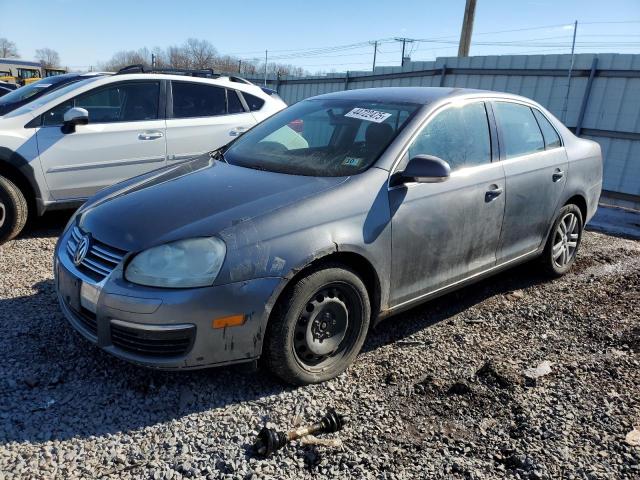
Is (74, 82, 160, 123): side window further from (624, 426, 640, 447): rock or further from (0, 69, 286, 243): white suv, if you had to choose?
(624, 426, 640, 447): rock

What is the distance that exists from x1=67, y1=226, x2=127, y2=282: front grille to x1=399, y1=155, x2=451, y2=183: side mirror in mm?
1658

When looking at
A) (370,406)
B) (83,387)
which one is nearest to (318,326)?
(370,406)

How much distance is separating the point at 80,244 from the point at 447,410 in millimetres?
2204

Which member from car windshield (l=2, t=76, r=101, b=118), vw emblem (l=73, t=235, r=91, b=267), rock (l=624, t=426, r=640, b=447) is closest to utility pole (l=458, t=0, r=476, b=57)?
car windshield (l=2, t=76, r=101, b=118)

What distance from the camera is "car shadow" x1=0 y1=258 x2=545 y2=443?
8.39 feet

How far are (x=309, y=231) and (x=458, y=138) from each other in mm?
1527

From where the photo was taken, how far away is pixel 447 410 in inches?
112

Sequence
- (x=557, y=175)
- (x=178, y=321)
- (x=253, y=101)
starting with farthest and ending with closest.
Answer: (x=253, y=101) < (x=557, y=175) < (x=178, y=321)

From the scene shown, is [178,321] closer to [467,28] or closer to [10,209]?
[10,209]

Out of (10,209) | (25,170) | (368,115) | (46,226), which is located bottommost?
(46,226)

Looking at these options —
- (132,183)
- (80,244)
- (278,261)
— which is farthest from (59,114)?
(278,261)

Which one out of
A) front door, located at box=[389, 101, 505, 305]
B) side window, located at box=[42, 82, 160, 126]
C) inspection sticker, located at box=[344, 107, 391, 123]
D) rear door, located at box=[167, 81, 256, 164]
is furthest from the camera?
rear door, located at box=[167, 81, 256, 164]

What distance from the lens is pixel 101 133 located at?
5.42 metres

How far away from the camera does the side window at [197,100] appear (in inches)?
237
